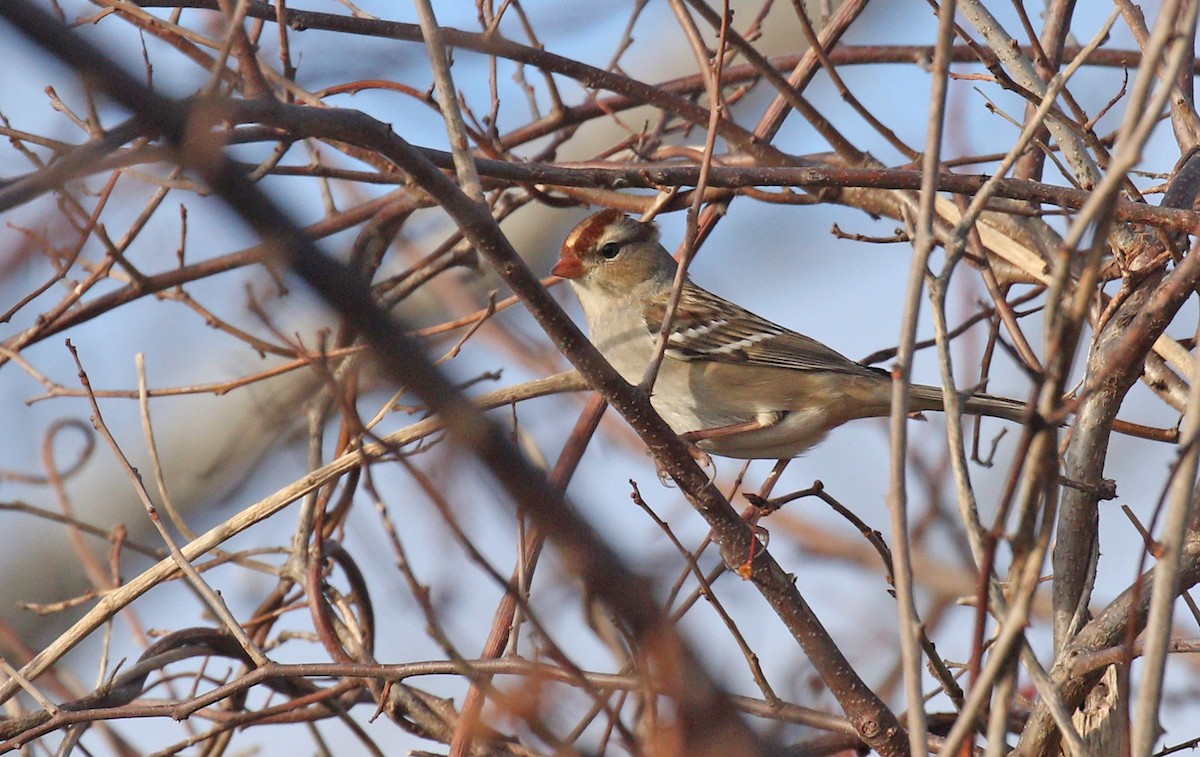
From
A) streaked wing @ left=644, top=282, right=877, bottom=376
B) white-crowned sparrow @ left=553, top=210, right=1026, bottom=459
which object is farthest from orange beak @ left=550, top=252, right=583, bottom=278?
streaked wing @ left=644, top=282, right=877, bottom=376

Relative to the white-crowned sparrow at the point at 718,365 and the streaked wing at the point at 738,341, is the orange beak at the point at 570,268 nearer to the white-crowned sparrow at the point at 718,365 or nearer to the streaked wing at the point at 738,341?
the white-crowned sparrow at the point at 718,365

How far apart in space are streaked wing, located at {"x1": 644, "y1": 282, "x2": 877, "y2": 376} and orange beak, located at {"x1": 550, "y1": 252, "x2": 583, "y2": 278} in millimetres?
290

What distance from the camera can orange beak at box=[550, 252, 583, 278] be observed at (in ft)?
14.1

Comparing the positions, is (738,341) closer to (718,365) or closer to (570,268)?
(718,365)

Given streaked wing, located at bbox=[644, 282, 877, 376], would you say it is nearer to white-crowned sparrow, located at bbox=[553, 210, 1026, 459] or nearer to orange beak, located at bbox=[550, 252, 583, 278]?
white-crowned sparrow, located at bbox=[553, 210, 1026, 459]

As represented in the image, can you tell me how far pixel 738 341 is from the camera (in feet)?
13.4

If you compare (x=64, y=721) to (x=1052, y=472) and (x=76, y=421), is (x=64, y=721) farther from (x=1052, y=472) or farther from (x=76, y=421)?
(x=1052, y=472)

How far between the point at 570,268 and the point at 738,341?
2.17 ft

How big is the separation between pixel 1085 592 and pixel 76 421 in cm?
294

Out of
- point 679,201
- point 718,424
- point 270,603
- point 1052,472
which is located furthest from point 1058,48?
point 270,603

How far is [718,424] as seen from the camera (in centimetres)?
389

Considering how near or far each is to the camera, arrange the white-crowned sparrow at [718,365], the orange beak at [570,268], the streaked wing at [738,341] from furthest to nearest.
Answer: the orange beak at [570,268]
the streaked wing at [738,341]
the white-crowned sparrow at [718,365]

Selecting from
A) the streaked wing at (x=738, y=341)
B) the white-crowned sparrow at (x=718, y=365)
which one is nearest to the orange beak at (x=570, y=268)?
the white-crowned sparrow at (x=718, y=365)

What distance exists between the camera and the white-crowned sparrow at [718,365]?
3.84 metres
